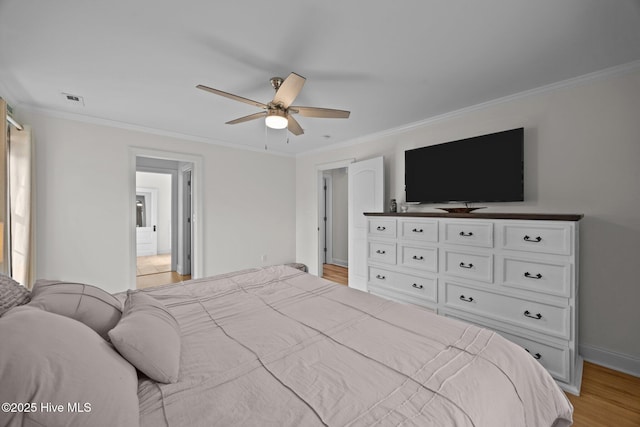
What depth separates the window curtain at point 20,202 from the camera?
2562 millimetres

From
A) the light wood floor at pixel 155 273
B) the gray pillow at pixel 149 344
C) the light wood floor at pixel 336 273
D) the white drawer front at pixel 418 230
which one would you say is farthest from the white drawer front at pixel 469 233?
the light wood floor at pixel 155 273

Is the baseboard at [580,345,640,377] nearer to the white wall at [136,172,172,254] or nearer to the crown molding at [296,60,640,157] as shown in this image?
the crown molding at [296,60,640,157]

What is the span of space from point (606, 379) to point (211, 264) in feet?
15.2

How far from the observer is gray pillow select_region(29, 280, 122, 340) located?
1.10m

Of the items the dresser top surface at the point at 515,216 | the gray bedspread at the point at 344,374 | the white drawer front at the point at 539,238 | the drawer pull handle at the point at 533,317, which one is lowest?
the drawer pull handle at the point at 533,317

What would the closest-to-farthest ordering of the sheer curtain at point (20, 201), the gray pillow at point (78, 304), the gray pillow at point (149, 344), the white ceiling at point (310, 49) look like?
the gray pillow at point (149, 344) → the gray pillow at point (78, 304) → the white ceiling at point (310, 49) → the sheer curtain at point (20, 201)

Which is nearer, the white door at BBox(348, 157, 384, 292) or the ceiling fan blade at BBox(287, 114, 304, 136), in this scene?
the ceiling fan blade at BBox(287, 114, 304, 136)

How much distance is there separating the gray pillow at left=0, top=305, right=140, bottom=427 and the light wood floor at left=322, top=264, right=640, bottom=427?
2521mm

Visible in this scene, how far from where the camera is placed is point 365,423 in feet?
2.63

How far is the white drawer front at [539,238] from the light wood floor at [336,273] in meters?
2.99

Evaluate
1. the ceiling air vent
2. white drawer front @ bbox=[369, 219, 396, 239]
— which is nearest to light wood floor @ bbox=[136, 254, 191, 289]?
the ceiling air vent

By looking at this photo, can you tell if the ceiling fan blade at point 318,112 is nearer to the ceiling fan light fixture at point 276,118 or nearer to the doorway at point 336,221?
the ceiling fan light fixture at point 276,118

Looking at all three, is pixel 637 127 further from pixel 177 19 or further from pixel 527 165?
pixel 177 19

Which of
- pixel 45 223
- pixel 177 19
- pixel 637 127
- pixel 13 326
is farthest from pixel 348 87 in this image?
pixel 45 223
